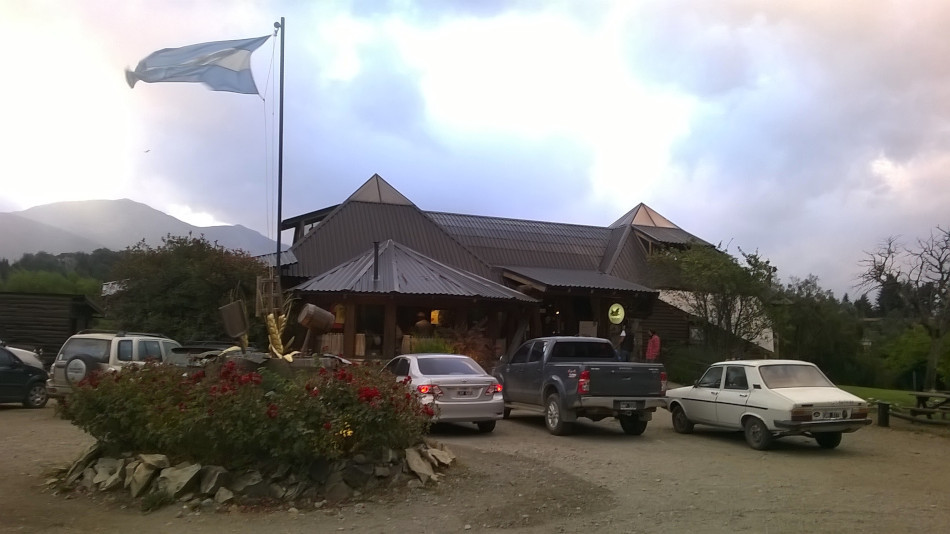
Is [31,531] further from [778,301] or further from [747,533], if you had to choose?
[778,301]

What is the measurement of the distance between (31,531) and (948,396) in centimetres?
1608

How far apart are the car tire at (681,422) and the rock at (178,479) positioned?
9.56 m

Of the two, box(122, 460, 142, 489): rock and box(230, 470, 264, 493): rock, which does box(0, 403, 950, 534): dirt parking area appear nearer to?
box(122, 460, 142, 489): rock

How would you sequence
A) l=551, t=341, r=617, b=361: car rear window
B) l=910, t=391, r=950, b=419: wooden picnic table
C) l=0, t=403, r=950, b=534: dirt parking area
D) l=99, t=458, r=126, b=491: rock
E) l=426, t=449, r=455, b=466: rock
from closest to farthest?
l=0, t=403, r=950, b=534: dirt parking area, l=99, t=458, r=126, b=491: rock, l=426, t=449, r=455, b=466: rock, l=551, t=341, r=617, b=361: car rear window, l=910, t=391, r=950, b=419: wooden picnic table

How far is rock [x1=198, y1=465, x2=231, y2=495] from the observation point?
8.35 meters

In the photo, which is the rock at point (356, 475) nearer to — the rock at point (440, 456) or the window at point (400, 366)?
→ the rock at point (440, 456)

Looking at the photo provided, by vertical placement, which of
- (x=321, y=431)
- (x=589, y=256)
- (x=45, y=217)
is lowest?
(x=321, y=431)

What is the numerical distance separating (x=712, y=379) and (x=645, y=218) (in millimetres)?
25077

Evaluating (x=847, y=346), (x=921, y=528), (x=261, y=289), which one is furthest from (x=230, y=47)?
(x=847, y=346)

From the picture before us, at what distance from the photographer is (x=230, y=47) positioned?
52.0 ft

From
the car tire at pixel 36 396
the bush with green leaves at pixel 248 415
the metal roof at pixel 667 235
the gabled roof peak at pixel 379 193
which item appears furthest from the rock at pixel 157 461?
the metal roof at pixel 667 235

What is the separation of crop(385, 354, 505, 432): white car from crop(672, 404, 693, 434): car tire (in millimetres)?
3619

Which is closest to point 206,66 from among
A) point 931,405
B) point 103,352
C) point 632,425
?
point 103,352

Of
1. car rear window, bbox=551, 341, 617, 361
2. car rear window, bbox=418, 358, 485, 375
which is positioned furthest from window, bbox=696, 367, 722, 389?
car rear window, bbox=418, 358, 485, 375
